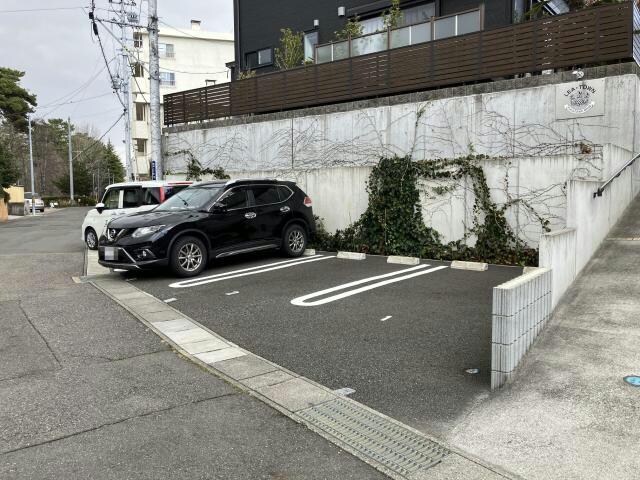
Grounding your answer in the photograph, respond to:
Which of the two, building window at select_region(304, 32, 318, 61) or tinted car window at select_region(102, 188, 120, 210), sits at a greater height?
building window at select_region(304, 32, 318, 61)

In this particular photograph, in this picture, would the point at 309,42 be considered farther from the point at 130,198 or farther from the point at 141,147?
the point at 141,147

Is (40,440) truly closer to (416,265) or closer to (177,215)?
(177,215)

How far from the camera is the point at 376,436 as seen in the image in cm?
322

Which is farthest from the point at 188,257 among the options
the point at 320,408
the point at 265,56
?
the point at 265,56

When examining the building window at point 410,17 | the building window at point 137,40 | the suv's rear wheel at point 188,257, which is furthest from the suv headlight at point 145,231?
the building window at point 137,40

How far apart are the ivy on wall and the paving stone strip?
537cm

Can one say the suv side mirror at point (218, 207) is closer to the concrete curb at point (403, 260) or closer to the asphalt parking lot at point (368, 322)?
the asphalt parking lot at point (368, 322)

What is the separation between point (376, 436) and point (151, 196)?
10045mm

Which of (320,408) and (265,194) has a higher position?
(265,194)

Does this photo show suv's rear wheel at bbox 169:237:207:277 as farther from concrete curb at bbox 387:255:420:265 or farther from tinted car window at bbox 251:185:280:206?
concrete curb at bbox 387:255:420:265

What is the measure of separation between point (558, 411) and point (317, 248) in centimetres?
818

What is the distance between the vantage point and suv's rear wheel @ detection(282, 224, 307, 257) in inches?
400

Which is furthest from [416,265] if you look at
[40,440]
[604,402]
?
[40,440]

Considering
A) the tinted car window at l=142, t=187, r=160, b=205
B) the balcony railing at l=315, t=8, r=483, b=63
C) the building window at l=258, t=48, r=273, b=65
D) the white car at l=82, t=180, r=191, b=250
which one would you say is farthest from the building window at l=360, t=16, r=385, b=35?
the tinted car window at l=142, t=187, r=160, b=205
